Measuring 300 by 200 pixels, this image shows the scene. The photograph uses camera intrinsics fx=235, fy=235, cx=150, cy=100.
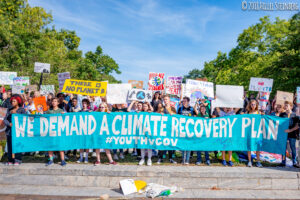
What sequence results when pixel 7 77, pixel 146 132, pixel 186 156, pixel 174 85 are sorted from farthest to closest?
pixel 7 77 < pixel 174 85 < pixel 186 156 < pixel 146 132

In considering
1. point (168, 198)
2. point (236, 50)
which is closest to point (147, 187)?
point (168, 198)

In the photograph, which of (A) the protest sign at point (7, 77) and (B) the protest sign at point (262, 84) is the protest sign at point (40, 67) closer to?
(A) the protest sign at point (7, 77)

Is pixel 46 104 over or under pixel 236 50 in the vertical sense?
under

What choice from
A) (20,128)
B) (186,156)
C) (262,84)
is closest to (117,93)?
(186,156)

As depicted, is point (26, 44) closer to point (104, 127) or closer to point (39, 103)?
point (39, 103)

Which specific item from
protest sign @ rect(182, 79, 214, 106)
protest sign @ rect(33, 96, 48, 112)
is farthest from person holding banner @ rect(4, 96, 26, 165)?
protest sign @ rect(182, 79, 214, 106)

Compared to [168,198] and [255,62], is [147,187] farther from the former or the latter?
[255,62]

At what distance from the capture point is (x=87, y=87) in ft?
25.1

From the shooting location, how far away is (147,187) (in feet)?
17.7

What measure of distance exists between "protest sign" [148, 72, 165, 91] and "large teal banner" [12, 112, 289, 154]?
3.34 meters

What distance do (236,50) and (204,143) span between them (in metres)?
24.5

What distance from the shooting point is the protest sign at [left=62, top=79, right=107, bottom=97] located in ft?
24.7

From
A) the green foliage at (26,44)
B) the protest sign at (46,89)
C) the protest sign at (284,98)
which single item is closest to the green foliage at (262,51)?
the protest sign at (284,98)

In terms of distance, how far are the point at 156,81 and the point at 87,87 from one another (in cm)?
337
